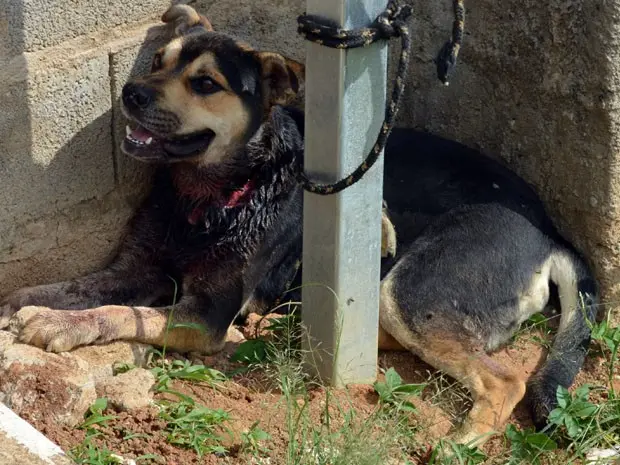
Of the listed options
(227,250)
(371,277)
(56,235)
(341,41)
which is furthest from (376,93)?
(56,235)

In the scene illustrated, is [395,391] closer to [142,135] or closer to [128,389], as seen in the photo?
[128,389]

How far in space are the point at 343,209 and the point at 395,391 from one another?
916mm

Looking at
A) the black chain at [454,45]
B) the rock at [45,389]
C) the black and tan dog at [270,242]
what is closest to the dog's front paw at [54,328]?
the black and tan dog at [270,242]

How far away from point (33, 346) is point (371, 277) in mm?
1464

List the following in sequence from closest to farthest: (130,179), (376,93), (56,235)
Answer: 1. (376,93)
2. (56,235)
3. (130,179)

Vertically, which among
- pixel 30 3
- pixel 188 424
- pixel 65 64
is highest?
pixel 30 3

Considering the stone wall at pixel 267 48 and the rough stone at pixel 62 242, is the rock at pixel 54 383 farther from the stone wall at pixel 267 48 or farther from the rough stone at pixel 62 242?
the stone wall at pixel 267 48

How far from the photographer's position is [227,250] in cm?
541

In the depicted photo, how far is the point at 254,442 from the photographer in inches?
172

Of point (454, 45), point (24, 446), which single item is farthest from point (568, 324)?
point (24, 446)

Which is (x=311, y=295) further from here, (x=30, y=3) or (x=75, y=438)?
(x=30, y=3)

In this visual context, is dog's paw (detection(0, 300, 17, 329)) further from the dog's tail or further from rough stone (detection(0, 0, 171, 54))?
the dog's tail

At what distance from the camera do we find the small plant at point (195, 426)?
4305 mm

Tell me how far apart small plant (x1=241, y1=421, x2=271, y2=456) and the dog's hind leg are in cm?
100
